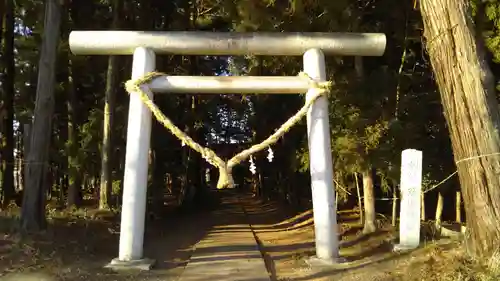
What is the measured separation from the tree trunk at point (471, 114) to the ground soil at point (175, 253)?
58 cm

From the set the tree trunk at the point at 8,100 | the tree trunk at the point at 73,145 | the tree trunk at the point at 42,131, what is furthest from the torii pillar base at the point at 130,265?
the tree trunk at the point at 73,145

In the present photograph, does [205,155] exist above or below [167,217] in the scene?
above

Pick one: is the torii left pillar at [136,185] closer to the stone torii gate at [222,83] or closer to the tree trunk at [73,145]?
the stone torii gate at [222,83]

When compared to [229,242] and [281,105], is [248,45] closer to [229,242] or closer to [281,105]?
[229,242]

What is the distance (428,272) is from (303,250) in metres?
4.36

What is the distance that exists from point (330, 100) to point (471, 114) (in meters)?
5.38

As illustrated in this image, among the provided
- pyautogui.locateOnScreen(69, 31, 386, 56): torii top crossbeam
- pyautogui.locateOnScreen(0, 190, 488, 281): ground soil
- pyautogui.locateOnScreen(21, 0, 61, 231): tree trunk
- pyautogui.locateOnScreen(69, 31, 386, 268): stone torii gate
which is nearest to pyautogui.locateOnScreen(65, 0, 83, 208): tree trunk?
pyautogui.locateOnScreen(0, 190, 488, 281): ground soil

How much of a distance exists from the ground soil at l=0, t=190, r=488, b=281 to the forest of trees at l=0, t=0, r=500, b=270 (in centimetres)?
65

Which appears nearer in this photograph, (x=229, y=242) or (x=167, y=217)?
(x=229, y=242)

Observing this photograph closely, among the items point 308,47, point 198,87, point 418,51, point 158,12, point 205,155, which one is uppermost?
point 158,12

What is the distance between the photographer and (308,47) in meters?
8.93

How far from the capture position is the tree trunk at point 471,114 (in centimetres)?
699

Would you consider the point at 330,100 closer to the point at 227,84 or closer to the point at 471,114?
the point at 227,84

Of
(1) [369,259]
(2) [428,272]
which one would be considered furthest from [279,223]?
(2) [428,272]
